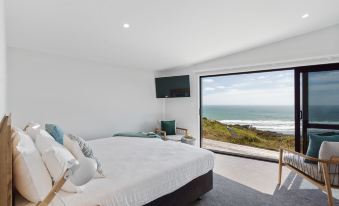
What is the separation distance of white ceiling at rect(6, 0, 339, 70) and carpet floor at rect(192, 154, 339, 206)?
2476mm

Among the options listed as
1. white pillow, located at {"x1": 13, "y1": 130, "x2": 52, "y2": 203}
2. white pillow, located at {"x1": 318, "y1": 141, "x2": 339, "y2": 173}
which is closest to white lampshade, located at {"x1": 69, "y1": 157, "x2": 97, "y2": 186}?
white pillow, located at {"x1": 13, "y1": 130, "x2": 52, "y2": 203}

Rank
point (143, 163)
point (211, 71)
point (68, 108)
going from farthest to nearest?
1. point (211, 71)
2. point (68, 108)
3. point (143, 163)

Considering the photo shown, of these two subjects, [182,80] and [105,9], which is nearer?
[105,9]

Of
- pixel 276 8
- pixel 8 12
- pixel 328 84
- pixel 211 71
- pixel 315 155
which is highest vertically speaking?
pixel 276 8

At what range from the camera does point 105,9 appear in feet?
8.24

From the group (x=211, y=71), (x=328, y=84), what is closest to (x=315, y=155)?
(x=328, y=84)

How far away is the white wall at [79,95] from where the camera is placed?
341cm

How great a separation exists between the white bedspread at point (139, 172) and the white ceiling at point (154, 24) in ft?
5.84

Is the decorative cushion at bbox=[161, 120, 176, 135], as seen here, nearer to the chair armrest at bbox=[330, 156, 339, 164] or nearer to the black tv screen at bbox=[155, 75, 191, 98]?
the black tv screen at bbox=[155, 75, 191, 98]

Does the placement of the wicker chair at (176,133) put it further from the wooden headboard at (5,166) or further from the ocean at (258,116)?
the wooden headboard at (5,166)

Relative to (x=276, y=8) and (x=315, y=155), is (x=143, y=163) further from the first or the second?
(x=276, y=8)

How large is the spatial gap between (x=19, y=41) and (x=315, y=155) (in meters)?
4.75

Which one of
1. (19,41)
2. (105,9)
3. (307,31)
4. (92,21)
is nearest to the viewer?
(105,9)

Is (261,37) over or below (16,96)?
over
